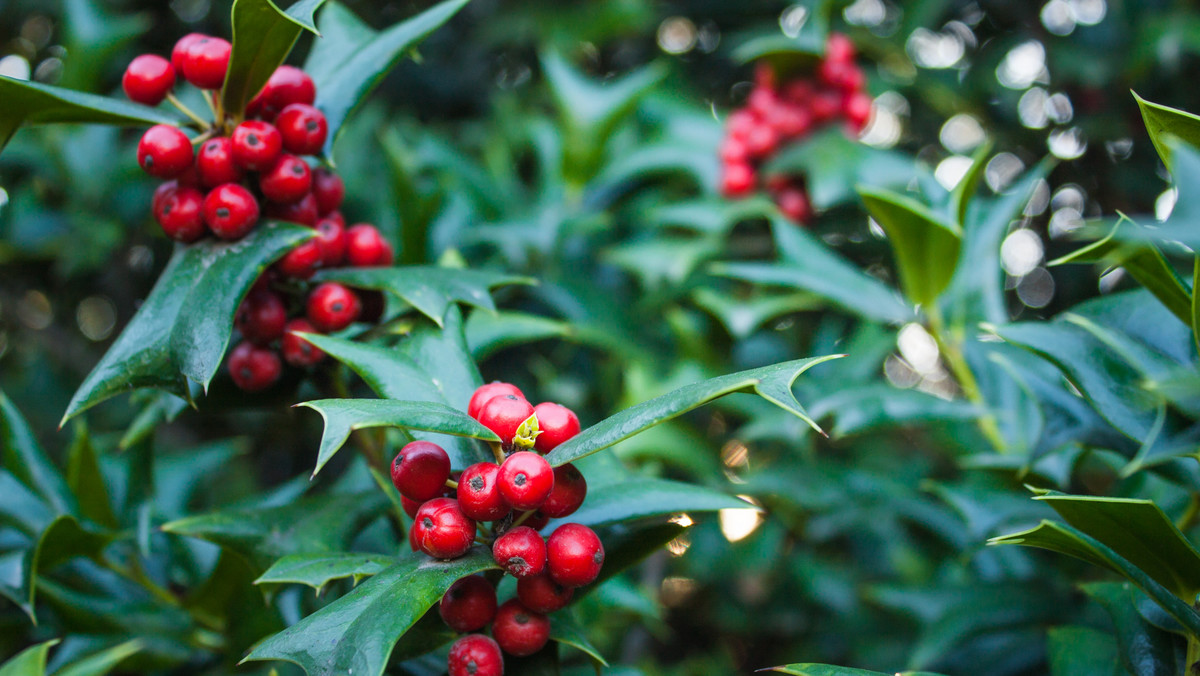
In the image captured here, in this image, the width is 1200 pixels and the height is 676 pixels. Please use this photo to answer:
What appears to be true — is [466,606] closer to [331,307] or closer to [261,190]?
[331,307]

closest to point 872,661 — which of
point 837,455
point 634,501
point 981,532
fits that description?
point 837,455

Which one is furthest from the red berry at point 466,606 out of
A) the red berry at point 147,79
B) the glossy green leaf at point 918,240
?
the glossy green leaf at point 918,240

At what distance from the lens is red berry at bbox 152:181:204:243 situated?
1014mm

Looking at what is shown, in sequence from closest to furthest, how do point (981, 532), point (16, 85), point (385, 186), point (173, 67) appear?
point (16, 85), point (173, 67), point (981, 532), point (385, 186)

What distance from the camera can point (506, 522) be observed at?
0.86 metres

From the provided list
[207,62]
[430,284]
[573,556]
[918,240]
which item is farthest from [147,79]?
[918,240]

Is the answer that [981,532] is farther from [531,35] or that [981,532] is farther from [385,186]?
[531,35]

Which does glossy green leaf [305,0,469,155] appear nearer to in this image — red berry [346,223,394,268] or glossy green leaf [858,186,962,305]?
red berry [346,223,394,268]

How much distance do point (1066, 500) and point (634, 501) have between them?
0.45 meters

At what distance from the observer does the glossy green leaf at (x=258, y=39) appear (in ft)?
2.98

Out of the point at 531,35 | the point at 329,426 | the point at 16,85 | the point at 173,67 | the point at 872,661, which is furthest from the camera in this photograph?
the point at 531,35

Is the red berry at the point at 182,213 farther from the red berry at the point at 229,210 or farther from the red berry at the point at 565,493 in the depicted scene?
the red berry at the point at 565,493

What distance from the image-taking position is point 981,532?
127 cm

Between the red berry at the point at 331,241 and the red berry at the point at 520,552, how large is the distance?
1.66ft
